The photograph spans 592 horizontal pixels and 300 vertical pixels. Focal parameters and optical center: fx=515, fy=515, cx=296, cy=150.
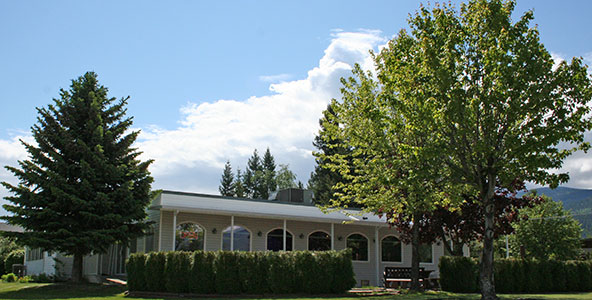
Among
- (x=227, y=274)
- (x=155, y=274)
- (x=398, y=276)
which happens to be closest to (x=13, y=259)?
(x=155, y=274)

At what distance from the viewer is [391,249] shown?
2445 centimetres

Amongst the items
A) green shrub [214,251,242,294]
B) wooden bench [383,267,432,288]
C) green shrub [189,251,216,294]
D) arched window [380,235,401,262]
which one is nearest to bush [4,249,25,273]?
green shrub [189,251,216,294]

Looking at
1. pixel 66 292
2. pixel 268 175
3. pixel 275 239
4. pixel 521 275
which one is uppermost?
pixel 268 175

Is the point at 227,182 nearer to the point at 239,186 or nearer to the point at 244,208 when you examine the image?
the point at 239,186

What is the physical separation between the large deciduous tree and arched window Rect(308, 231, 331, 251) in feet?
33.1

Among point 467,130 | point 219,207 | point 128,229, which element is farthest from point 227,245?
point 467,130

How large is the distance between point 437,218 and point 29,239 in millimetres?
14521

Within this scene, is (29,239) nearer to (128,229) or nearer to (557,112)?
(128,229)

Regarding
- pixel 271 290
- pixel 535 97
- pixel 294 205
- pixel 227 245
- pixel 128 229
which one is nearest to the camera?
pixel 535 97

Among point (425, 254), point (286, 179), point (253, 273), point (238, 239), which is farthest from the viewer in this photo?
point (286, 179)

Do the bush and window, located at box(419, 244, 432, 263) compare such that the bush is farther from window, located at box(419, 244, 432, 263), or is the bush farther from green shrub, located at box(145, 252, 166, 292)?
window, located at box(419, 244, 432, 263)

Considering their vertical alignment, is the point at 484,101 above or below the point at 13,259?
above

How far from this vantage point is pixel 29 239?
17.5 m

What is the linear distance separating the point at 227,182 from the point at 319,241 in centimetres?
5194
